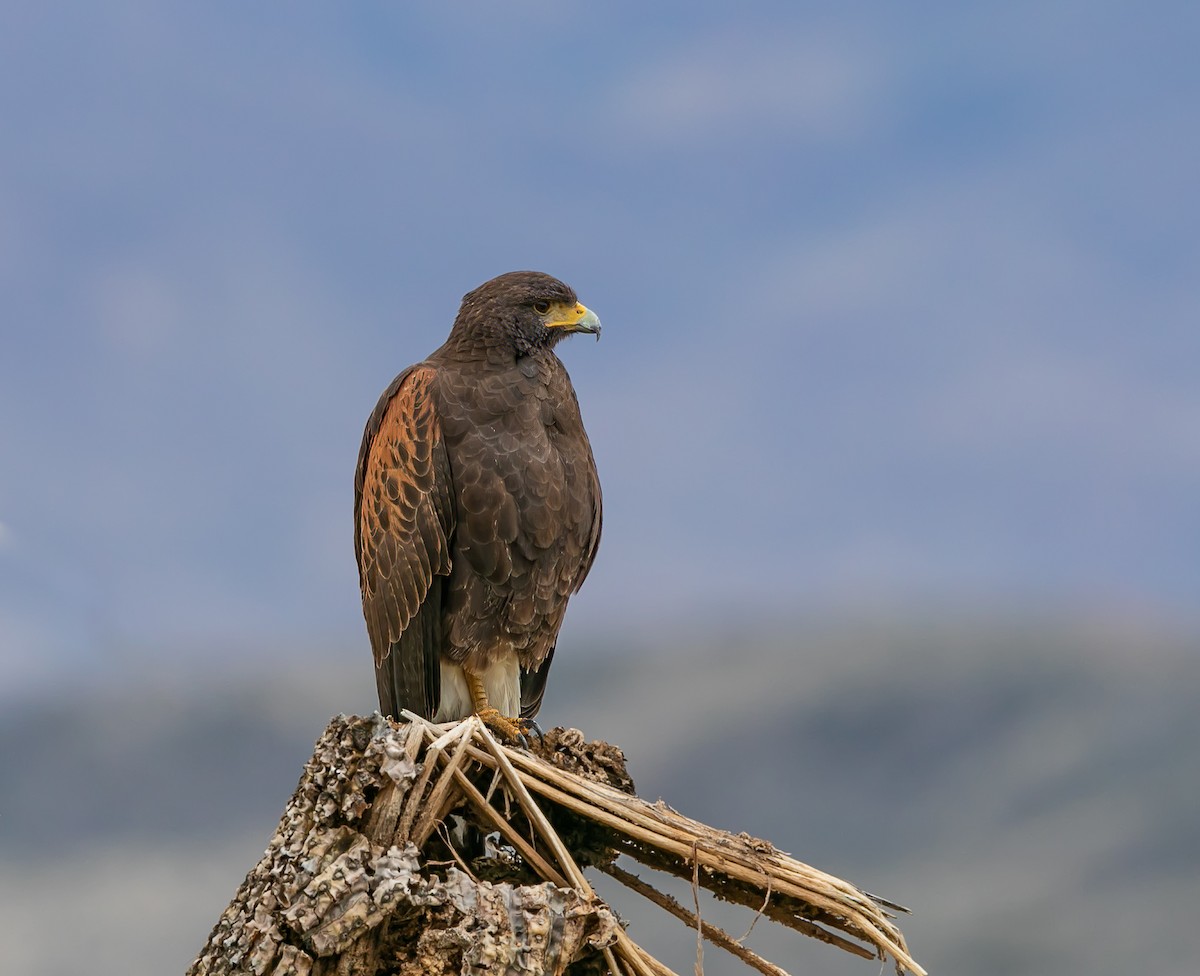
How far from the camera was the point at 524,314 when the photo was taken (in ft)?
22.1

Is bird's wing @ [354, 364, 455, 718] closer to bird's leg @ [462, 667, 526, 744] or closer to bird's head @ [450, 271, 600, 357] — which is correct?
bird's leg @ [462, 667, 526, 744]

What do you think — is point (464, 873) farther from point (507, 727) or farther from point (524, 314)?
point (524, 314)

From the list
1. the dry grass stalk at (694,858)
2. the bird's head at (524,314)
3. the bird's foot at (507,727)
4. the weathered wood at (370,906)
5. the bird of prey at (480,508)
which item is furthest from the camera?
the bird's head at (524,314)

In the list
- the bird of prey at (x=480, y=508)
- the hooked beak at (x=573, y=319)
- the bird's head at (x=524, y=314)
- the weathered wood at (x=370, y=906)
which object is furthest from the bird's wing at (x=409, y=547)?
the weathered wood at (x=370, y=906)

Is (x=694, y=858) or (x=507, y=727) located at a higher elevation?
(x=507, y=727)

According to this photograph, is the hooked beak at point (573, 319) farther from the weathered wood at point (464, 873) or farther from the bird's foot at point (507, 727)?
the weathered wood at point (464, 873)

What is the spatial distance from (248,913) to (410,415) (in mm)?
2881

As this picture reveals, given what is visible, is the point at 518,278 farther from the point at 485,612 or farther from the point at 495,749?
the point at 495,749

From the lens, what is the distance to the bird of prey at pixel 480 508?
6430 millimetres

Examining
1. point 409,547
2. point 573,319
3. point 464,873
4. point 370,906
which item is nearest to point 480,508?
point 409,547

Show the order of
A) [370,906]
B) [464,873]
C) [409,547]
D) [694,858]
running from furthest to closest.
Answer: [409,547], [694,858], [464,873], [370,906]

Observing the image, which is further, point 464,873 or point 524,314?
point 524,314

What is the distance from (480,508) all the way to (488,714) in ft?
3.51

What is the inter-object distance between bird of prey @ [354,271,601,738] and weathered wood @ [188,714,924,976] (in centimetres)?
120
